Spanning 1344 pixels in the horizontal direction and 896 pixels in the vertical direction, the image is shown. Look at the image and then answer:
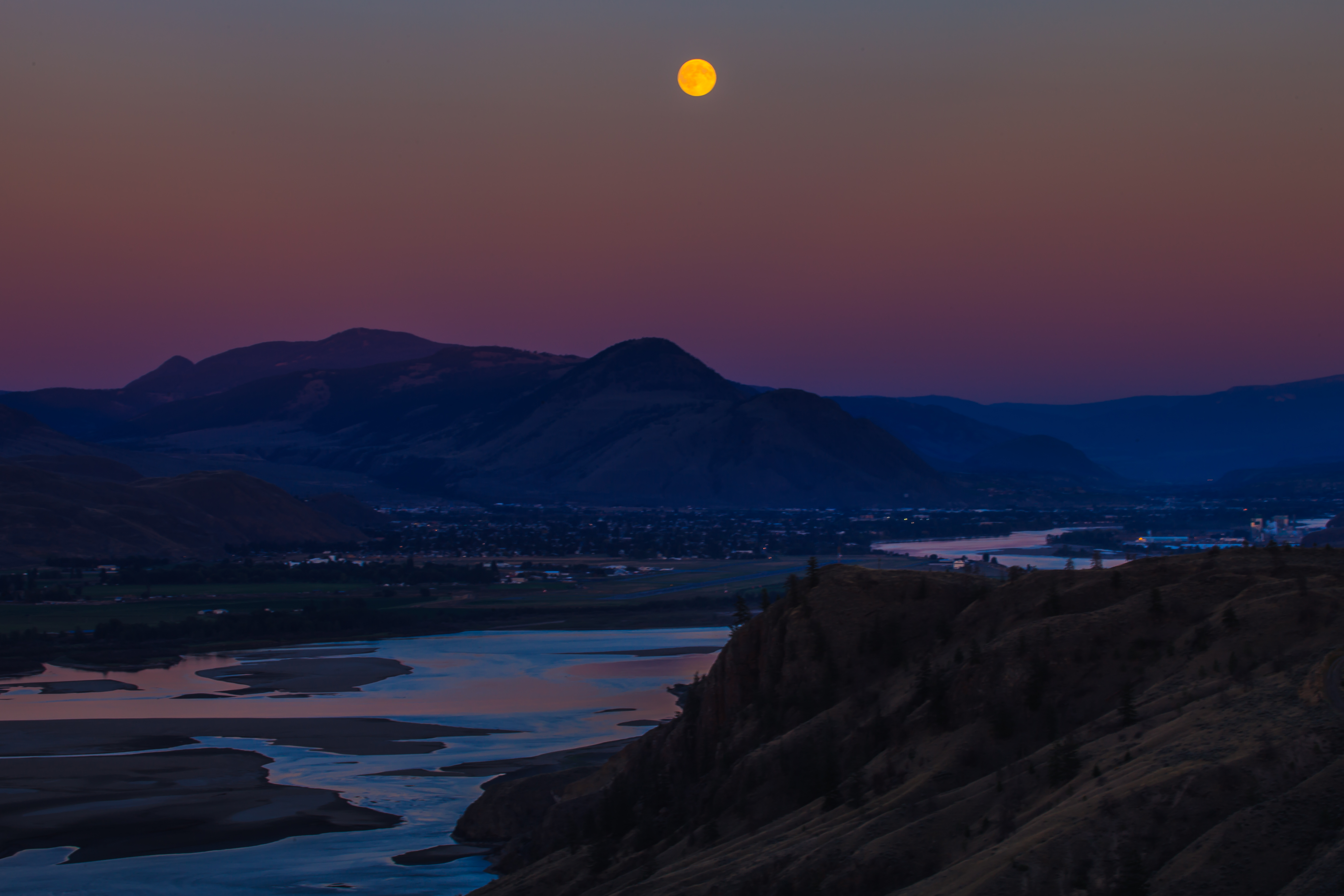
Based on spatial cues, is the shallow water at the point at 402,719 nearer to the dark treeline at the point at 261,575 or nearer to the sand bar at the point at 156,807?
the sand bar at the point at 156,807

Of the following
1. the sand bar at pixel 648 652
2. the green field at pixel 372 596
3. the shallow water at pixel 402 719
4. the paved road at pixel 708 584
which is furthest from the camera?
the paved road at pixel 708 584

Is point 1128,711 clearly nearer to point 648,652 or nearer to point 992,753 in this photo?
point 992,753

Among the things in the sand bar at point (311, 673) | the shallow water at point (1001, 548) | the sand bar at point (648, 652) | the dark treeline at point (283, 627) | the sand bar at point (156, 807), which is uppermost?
the shallow water at point (1001, 548)

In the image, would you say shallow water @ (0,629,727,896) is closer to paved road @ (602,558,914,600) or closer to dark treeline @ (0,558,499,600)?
paved road @ (602,558,914,600)

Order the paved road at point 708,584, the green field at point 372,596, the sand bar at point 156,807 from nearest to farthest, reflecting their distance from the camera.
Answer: the sand bar at point 156,807 → the green field at point 372,596 → the paved road at point 708,584

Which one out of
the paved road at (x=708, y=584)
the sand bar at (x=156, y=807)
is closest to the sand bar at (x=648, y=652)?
the paved road at (x=708, y=584)

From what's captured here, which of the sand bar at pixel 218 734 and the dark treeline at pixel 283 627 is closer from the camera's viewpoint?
the sand bar at pixel 218 734

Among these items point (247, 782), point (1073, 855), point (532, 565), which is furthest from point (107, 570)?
point (1073, 855)

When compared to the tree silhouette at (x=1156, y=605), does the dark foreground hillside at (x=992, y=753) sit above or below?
below
